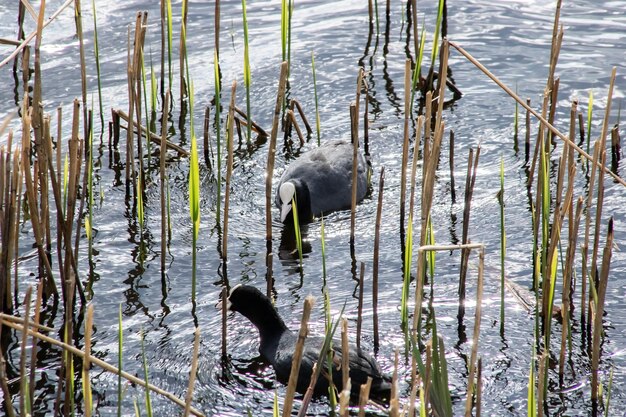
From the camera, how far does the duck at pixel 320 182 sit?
293 inches

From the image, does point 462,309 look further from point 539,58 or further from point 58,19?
point 58,19

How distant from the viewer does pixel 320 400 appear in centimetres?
481

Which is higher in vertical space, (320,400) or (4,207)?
(4,207)

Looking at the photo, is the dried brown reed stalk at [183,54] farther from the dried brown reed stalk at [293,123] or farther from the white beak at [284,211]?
the white beak at [284,211]

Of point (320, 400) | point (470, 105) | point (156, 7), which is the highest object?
point (156, 7)

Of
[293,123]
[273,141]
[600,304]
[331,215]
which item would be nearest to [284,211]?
[331,215]

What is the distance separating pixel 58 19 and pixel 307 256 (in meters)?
5.60

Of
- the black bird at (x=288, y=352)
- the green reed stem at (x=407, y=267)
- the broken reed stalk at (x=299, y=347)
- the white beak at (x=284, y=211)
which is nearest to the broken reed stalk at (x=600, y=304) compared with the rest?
the green reed stem at (x=407, y=267)

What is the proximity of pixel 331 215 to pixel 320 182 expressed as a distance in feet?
1.01

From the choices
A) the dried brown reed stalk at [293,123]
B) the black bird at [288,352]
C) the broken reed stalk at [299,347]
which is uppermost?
the broken reed stalk at [299,347]

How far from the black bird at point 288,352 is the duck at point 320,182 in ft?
6.68

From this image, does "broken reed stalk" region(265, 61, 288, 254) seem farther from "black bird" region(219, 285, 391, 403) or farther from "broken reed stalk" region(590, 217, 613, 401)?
"broken reed stalk" region(590, 217, 613, 401)

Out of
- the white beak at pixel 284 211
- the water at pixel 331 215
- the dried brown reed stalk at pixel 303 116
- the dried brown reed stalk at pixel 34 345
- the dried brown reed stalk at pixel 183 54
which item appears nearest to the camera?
the dried brown reed stalk at pixel 34 345

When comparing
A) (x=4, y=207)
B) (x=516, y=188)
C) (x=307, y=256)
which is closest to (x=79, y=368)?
(x=4, y=207)
